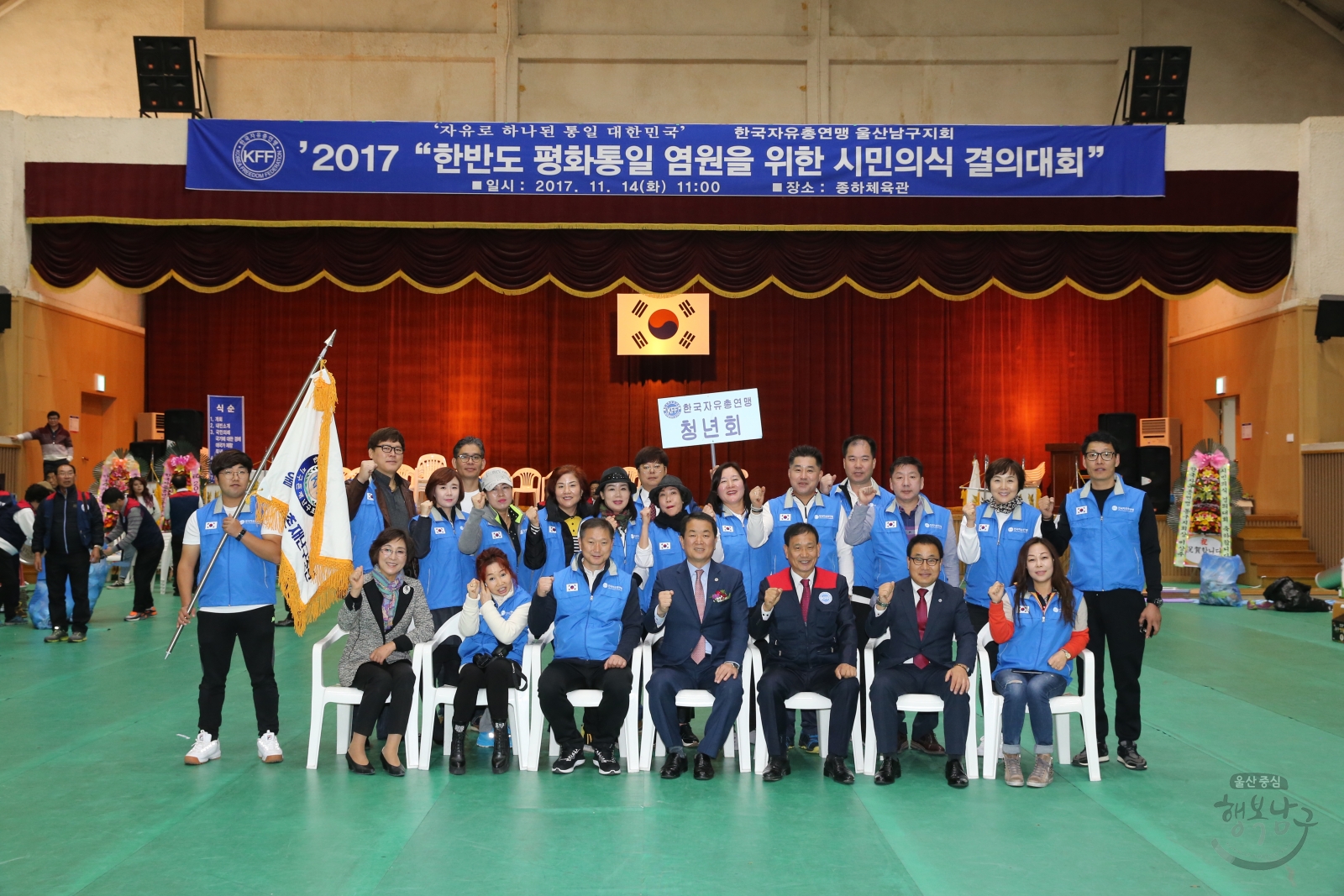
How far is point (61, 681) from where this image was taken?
695cm

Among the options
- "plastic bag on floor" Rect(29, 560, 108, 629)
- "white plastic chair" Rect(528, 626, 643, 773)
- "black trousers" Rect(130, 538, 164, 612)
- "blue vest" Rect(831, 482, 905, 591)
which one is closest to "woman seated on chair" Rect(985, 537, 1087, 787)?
"blue vest" Rect(831, 482, 905, 591)

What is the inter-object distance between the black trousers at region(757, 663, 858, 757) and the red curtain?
41.1 ft

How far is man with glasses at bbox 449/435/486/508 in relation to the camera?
219 inches

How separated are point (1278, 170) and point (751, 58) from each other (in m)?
7.30

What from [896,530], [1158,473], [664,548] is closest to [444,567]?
[664,548]

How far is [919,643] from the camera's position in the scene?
16.2 feet

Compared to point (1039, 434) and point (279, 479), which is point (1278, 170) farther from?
point (279, 479)

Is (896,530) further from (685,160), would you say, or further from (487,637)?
(685,160)

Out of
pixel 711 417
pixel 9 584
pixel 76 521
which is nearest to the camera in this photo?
pixel 711 417

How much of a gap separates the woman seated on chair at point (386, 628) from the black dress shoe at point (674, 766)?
1187 mm

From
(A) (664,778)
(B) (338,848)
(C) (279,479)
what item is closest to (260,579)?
(C) (279,479)

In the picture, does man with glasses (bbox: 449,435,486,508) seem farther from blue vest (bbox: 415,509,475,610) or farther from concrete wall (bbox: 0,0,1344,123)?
concrete wall (bbox: 0,0,1344,123)

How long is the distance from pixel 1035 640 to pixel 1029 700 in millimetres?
284

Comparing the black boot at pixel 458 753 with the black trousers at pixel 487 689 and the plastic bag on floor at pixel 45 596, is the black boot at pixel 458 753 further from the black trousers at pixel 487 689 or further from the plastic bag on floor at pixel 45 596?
the plastic bag on floor at pixel 45 596
